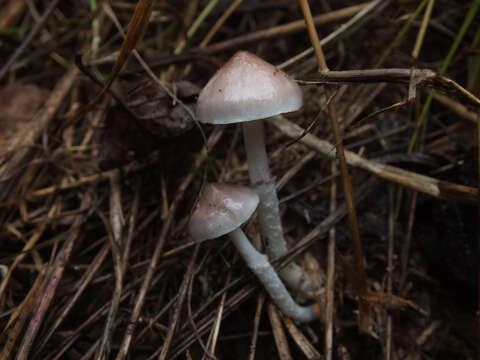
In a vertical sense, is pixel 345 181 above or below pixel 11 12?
below

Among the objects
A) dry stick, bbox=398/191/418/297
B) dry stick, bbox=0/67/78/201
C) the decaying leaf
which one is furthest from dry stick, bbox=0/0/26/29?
dry stick, bbox=398/191/418/297

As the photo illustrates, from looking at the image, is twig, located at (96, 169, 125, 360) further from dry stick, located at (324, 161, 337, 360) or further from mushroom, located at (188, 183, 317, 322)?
dry stick, located at (324, 161, 337, 360)

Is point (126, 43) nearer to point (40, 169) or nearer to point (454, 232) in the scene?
point (40, 169)

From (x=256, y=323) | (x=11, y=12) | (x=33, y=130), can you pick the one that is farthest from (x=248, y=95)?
(x=11, y=12)

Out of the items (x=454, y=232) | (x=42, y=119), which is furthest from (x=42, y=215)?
(x=454, y=232)

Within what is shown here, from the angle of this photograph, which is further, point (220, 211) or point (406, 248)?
point (406, 248)

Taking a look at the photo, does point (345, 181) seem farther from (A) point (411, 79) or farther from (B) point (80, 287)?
(B) point (80, 287)

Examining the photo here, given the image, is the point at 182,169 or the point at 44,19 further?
the point at 44,19
